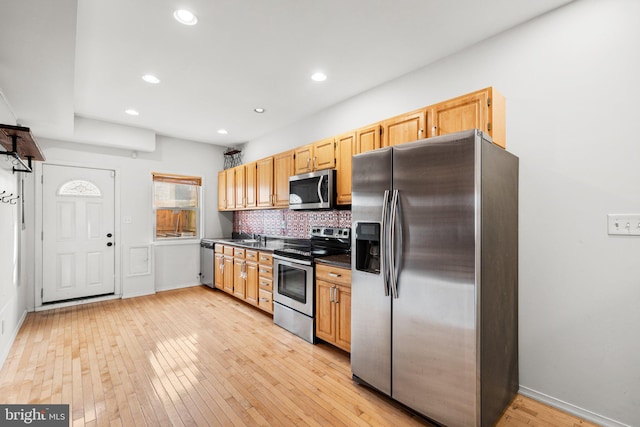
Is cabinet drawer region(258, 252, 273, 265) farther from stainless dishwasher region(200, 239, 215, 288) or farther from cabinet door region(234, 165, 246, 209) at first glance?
stainless dishwasher region(200, 239, 215, 288)

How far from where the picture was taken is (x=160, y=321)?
146 inches

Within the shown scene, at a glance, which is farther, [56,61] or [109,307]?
[109,307]

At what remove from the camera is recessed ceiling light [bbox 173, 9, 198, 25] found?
2074 millimetres

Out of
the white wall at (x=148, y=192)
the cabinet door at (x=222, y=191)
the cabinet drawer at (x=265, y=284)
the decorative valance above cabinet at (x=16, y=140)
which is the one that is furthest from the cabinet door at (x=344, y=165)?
the white wall at (x=148, y=192)

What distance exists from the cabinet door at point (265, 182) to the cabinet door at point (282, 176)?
0.33 ft

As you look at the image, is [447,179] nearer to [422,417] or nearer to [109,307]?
[422,417]

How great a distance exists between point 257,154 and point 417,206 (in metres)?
3.97

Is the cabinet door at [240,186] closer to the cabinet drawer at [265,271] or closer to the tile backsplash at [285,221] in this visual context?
→ the tile backsplash at [285,221]

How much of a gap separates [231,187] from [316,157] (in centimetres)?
248

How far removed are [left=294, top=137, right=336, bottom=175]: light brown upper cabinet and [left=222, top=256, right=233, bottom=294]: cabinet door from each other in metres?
1.90

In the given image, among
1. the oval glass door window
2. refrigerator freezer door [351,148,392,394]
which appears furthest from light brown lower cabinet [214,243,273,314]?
the oval glass door window

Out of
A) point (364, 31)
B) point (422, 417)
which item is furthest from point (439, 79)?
point (422, 417)

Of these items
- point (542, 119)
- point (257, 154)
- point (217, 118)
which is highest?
point (217, 118)

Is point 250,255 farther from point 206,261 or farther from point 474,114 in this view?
point 474,114
